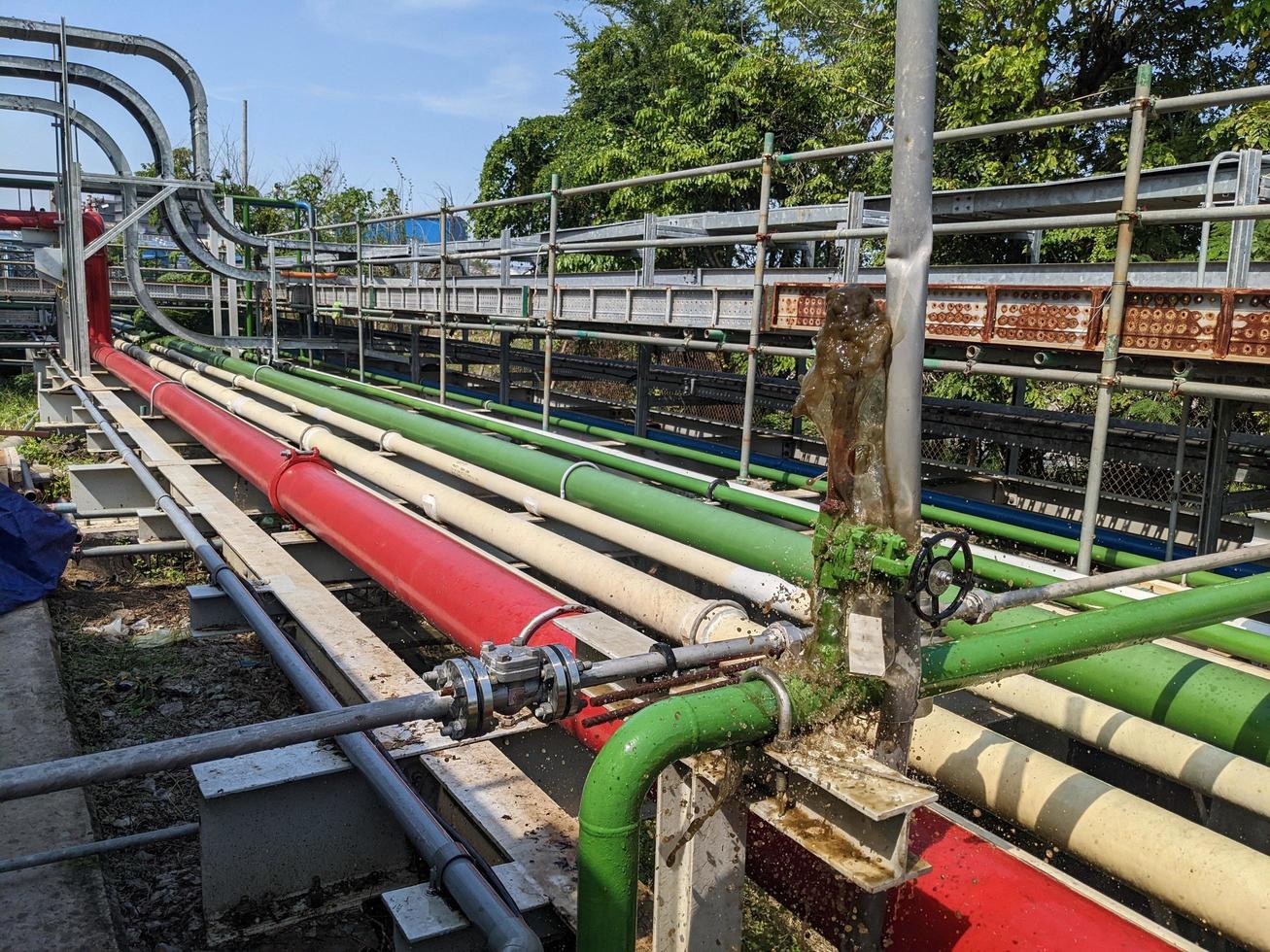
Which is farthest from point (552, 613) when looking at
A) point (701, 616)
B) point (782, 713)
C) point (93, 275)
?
point (93, 275)

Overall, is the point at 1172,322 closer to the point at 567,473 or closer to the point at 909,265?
the point at 909,265

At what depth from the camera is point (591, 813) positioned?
1.53m

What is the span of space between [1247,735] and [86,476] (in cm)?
678

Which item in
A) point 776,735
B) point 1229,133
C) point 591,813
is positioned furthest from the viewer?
point 1229,133

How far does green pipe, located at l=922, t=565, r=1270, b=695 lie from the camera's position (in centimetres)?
183

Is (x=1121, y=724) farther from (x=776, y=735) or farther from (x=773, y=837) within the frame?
(x=776, y=735)

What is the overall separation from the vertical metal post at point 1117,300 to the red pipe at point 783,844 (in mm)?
1792

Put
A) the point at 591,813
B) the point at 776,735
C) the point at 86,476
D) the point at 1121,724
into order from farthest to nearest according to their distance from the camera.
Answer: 1. the point at 86,476
2. the point at 1121,724
3. the point at 776,735
4. the point at 591,813

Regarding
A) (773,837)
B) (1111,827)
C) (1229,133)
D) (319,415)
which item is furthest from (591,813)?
(1229,133)

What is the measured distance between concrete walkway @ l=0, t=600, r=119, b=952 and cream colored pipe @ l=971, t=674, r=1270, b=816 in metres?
2.44

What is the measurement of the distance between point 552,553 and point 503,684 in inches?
81.0

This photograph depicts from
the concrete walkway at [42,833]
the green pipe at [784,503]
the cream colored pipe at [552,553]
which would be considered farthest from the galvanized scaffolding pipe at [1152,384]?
the concrete walkway at [42,833]

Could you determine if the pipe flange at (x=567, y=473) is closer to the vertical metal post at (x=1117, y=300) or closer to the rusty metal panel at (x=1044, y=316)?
the rusty metal panel at (x=1044, y=316)

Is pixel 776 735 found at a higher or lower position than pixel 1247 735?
higher
